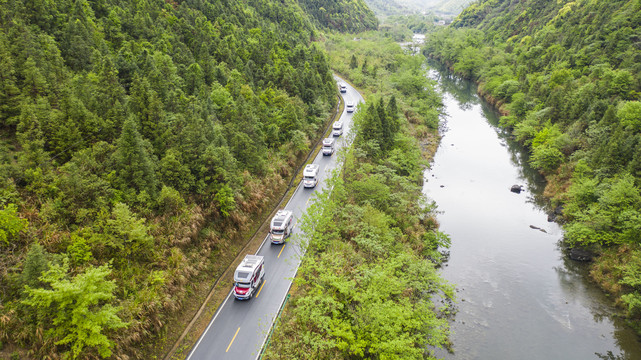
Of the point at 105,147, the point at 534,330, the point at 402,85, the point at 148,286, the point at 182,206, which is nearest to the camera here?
the point at 148,286

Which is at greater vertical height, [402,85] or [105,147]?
[402,85]

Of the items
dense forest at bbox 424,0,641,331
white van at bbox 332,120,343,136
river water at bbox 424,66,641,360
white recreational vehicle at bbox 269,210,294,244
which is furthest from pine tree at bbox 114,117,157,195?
dense forest at bbox 424,0,641,331

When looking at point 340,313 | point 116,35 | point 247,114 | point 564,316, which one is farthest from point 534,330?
point 116,35

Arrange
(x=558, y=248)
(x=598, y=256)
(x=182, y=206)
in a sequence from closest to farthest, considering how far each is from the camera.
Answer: (x=182, y=206) → (x=598, y=256) → (x=558, y=248)

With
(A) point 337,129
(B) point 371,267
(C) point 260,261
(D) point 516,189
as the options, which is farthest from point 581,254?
(A) point 337,129

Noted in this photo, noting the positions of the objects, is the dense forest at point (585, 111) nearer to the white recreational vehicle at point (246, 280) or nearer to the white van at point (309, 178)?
the white van at point (309, 178)

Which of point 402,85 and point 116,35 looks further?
point 402,85

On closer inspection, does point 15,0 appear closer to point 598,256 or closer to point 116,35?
point 116,35

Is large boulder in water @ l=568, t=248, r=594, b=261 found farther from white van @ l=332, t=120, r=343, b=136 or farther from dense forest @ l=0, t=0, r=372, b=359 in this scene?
white van @ l=332, t=120, r=343, b=136
